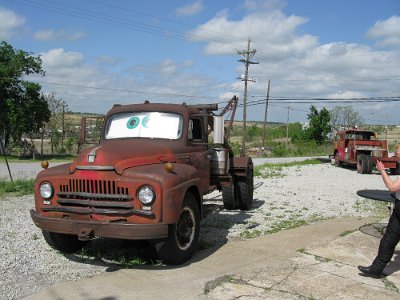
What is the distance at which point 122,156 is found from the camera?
5402 mm

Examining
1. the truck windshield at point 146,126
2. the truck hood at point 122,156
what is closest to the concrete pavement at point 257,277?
the truck hood at point 122,156

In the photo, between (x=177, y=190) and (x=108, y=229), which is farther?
(x=177, y=190)

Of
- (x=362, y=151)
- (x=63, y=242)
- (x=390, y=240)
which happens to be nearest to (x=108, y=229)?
(x=63, y=242)

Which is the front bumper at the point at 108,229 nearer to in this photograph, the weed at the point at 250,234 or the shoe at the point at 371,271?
the shoe at the point at 371,271

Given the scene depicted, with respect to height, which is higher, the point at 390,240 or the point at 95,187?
the point at 95,187

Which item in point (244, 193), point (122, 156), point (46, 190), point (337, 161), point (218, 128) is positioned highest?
point (218, 128)

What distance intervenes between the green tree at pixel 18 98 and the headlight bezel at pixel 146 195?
1318 inches

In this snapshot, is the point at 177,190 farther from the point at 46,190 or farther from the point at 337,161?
the point at 337,161

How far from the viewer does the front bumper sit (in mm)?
4930

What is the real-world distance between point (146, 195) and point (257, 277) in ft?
4.88

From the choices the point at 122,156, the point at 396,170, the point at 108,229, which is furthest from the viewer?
the point at 396,170

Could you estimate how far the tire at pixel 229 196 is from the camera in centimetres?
932

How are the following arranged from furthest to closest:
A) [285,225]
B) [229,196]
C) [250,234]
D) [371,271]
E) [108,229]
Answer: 1. [229,196]
2. [285,225]
3. [250,234]
4. [371,271]
5. [108,229]

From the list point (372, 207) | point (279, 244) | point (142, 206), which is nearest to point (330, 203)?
point (372, 207)
